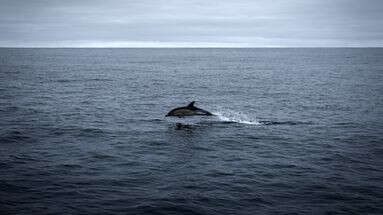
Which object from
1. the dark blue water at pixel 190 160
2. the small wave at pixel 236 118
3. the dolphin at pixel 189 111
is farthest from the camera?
the small wave at pixel 236 118

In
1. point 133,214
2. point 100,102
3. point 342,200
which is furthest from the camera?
point 100,102

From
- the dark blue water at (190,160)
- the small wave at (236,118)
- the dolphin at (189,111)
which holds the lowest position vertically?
the dark blue water at (190,160)

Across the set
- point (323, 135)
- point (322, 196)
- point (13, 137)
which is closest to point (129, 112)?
point (13, 137)

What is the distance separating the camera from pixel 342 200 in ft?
66.3

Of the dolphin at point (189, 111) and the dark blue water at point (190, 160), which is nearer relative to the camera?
the dark blue water at point (190, 160)

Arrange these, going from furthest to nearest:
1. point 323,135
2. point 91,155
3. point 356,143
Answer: point 323,135 < point 356,143 < point 91,155

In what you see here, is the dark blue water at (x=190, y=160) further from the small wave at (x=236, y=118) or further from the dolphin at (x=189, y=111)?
the dolphin at (x=189, y=111)

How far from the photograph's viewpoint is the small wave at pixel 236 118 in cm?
4031

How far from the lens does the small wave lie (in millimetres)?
40312

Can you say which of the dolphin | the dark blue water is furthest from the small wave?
the dolphin

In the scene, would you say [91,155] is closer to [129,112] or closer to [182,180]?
[182,180]

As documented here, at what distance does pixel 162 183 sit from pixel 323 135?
18888 millimetres

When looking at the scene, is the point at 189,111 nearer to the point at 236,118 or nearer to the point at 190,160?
the point at 190,160

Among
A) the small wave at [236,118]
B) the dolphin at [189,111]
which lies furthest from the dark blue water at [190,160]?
the dolphin at [189,111]
